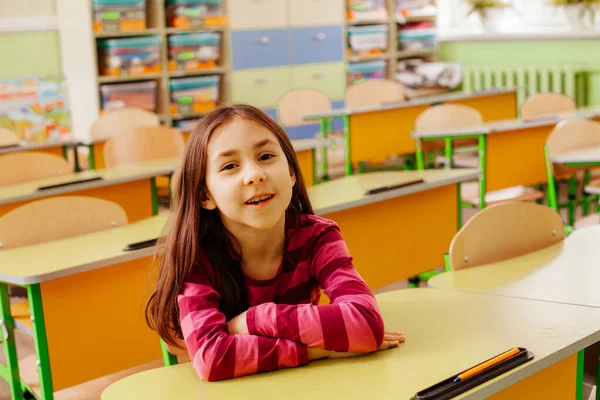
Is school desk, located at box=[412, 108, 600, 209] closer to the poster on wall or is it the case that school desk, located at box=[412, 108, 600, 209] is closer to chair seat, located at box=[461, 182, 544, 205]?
chair seat, located at box=[461, 182, 544, 205]

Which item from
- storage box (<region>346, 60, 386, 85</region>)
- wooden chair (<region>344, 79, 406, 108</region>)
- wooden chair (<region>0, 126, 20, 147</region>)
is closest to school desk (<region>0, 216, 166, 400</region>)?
wooden chair (<region>0, 126, 20, 147</region>)

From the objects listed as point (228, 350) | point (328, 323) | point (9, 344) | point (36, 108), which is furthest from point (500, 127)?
point (36, 108)

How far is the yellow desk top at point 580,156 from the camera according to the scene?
3484 mm

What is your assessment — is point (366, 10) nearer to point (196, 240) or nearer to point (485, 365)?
point (196, 240)

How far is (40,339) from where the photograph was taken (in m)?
2.08

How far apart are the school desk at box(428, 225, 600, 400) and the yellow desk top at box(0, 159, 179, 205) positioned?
6.21 ft

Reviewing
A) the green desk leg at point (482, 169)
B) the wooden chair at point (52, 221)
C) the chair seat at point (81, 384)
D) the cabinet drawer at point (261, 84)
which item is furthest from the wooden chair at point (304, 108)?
the wooden chair at point (52, 221)

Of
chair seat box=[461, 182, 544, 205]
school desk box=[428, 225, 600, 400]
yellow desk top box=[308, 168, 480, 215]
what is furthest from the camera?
chair seat box=[461, 182, 544, 205]

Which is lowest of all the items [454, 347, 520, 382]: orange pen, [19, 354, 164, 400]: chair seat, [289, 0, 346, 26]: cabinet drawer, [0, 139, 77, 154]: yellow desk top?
[19, 354, 164, 400]: chair seat

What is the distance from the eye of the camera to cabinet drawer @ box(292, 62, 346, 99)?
671 centimetres

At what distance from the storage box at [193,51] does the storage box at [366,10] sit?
1.34 metres

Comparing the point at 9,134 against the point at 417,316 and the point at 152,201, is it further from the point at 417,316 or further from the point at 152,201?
the point at 417,316

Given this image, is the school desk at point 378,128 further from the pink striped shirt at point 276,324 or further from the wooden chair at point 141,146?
the pink striped shirt at point 276,324

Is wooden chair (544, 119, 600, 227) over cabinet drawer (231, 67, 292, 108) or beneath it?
beneath
